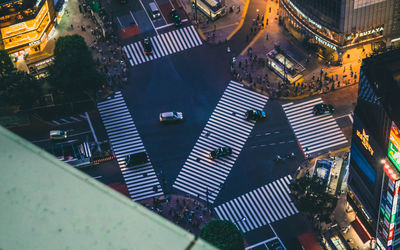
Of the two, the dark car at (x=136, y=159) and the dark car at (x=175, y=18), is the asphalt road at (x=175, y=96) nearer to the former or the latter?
the dark car at (x=136, y=159)

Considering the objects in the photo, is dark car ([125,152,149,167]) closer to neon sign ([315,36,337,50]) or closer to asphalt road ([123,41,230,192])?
asphalt road ([123,41,230,192])

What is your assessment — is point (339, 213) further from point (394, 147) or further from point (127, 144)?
point (127, 144)

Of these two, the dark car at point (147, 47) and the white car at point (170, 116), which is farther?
the dark car at point (147, 47)

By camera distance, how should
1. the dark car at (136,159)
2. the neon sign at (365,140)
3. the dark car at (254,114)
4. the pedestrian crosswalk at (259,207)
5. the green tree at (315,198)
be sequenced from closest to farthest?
the neon sign at (365,140), the green tree at (315,198), the pedestrian crosswalk at (259,207), the dark car at (136,159), the dark car at (254,114)

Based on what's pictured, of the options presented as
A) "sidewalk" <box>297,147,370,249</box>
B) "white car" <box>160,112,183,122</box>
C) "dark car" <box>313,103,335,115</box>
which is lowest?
"sidewalk" <box>297,147,370,249</box>

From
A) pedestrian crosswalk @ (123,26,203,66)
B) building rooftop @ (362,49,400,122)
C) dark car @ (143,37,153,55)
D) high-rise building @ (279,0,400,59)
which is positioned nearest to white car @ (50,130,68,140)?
pedestrian crosswalk @ (123,26,203,66)

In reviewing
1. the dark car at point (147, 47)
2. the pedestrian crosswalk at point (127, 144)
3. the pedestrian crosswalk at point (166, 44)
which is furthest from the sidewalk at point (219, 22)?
the pedestrian crosswalk at point (127, 144)
